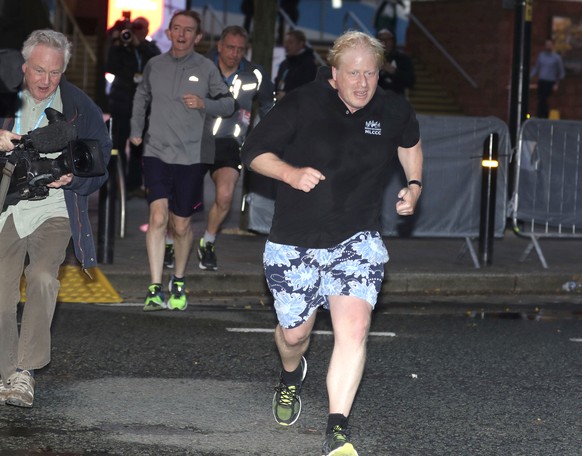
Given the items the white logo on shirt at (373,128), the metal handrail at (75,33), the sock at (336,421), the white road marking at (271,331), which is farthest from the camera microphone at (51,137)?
the metal handrail at (75,33)

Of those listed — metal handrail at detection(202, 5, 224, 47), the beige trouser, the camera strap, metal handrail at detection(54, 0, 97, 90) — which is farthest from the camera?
metal handrail at detection(202, 5, 224, 47)

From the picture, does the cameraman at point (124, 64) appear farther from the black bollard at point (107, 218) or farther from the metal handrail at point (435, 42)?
the metal handrail at point (435, 42)

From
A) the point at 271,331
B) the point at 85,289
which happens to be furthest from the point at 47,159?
the point at 85,289

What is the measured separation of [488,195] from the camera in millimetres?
11898

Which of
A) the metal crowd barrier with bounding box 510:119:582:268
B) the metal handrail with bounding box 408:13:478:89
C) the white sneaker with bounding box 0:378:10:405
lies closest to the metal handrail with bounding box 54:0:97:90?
the metal handrail with bounding box 408:13:478:89

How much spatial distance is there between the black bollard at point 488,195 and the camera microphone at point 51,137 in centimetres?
635

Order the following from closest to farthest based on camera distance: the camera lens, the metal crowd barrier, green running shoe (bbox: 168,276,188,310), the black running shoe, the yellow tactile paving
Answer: green running shoe (bbox: 168,276,188,310)
the yellow tactile paving
the black running shoe
the metal crowd barrier
the camera lens

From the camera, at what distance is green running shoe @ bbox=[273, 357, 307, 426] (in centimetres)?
635

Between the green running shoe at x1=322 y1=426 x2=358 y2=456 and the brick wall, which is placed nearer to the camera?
the green running shoe at x1=322 y1=426 x2=358 y2=456

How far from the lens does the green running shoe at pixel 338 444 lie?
5648 millimetres

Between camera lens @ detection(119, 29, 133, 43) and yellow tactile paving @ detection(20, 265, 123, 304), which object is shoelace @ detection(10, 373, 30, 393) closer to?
yellow tactile paving @ detection(20, 265, 123, 304)

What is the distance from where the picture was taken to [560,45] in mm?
26375

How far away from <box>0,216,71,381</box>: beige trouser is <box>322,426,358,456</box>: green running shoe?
5.14 feet

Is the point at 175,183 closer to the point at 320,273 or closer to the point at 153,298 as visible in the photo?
the point at 153,298
